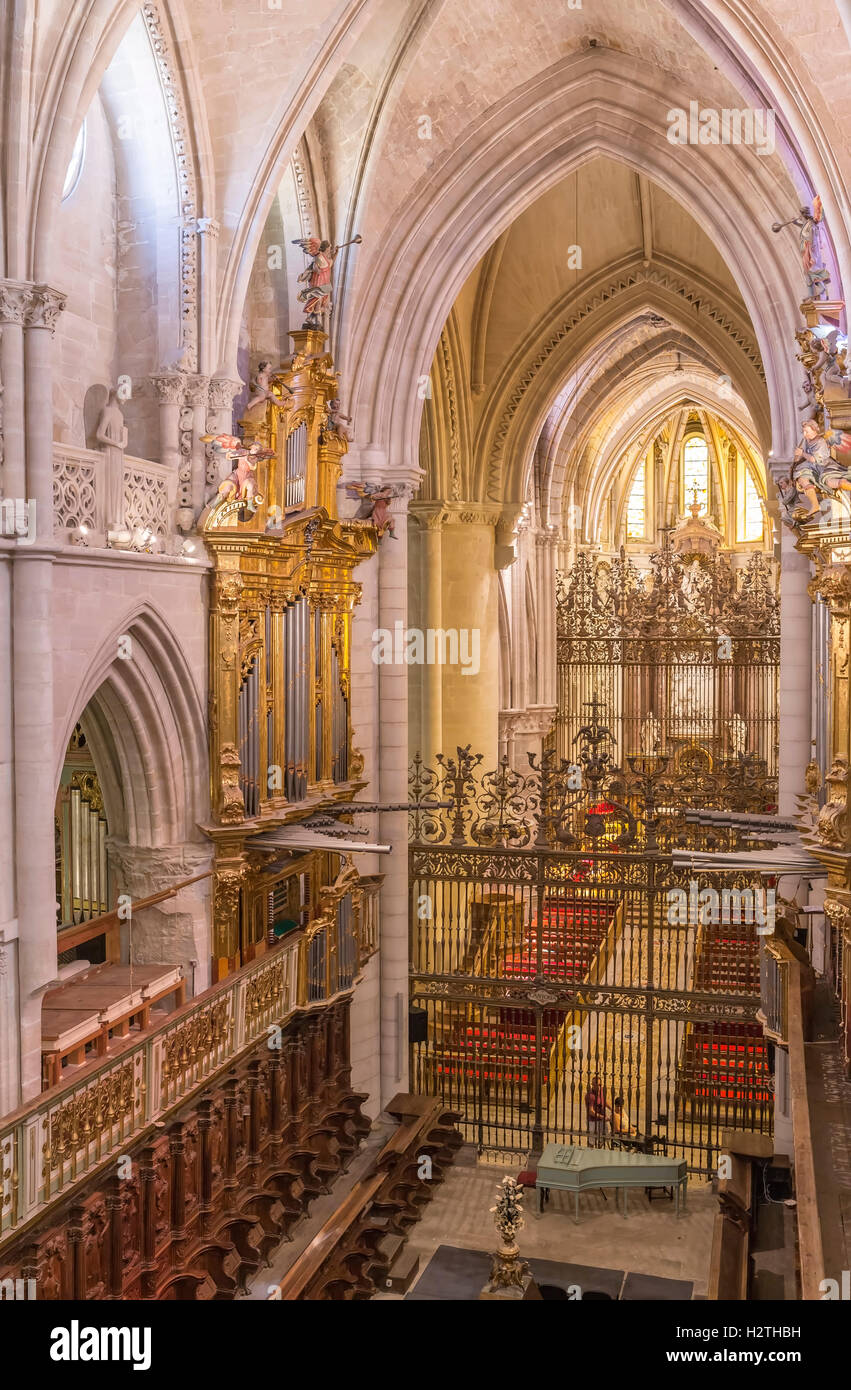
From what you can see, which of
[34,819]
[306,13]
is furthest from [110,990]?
[306,13]

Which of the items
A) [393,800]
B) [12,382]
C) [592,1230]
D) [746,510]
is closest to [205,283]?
[12,382]

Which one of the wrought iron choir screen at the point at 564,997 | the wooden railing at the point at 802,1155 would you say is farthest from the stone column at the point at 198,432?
the wooden railing at the point at 802,1155

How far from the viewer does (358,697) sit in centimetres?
1614

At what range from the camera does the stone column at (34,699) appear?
9.48 metres

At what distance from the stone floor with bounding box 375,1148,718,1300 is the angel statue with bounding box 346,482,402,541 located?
7.86 metres

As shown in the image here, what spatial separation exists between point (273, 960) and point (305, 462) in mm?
5427

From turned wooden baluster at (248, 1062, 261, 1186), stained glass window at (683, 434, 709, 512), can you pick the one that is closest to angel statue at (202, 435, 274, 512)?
turned wooden baluster at (248, 1062, 261, 1186)

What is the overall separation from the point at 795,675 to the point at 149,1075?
8.46m

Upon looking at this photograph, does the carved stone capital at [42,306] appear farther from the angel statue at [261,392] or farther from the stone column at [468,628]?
the stone column at [468,628]

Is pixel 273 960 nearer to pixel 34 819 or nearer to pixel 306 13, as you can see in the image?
pixel 34 819

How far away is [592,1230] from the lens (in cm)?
1367

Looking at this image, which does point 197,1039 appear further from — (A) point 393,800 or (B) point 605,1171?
(A) point 393,800

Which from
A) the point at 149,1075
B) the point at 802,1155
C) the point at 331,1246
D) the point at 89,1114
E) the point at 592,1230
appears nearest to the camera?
the point at 802,1155

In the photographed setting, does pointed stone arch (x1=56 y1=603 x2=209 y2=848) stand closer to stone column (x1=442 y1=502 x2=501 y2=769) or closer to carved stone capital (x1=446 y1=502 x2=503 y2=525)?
stone column (x1=442 y1=502 x2=501 y2=769)
